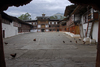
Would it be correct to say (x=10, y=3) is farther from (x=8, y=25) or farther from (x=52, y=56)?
(x=8, y=25)

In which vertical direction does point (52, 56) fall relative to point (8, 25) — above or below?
below

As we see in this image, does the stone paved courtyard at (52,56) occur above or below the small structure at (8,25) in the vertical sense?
below

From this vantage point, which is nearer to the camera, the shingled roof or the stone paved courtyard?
the shingled roof

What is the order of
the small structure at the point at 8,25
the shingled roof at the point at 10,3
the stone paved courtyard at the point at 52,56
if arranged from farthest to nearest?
the small structure at the point at 8,25
the stone paved courtyard at the point at 52,56
the shingled roof at the point at 10,3

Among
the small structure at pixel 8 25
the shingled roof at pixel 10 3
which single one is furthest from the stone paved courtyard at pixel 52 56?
the small structure at pixel 8 25

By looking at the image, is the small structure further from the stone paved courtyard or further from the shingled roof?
the shingled roof

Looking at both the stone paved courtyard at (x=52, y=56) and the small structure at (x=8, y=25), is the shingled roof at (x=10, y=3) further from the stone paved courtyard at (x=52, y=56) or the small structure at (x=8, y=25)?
the small structure at (x=8, y=25)

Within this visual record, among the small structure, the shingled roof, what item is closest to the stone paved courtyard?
the shingled roof

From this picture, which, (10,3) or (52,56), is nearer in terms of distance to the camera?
(10,3)

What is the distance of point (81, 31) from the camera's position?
20.8m

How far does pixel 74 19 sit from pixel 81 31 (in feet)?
10.6

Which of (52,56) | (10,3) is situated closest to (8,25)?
(52,56)

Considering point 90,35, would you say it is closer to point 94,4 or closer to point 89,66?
point 89,66

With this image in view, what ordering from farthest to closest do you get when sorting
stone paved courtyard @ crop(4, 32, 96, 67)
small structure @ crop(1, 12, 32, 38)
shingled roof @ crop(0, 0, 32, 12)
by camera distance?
small structure @ crop(1, 12, 32, 38) → stone paved courtyard @ crop(4, 32, 96, 67) → shingled roof @ crop(0, 0, 32, 12)
